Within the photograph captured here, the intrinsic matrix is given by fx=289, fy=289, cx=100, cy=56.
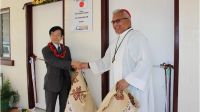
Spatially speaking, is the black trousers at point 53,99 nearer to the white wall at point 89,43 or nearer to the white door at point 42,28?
the white wall at point 89,43

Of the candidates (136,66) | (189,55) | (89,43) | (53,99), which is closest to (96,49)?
(89,43)

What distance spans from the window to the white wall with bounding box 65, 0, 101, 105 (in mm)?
1794

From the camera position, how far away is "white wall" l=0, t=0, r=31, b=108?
4.87 m

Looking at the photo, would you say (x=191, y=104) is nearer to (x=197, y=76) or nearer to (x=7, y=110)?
(x=197, y=76)

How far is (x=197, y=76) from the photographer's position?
265 centimetres

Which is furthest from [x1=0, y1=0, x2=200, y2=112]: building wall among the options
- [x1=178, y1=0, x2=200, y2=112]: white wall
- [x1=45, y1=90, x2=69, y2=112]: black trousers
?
[x1=45, y1=90, x2=69, y2=112]: black trousers

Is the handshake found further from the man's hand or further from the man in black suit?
the man's hand

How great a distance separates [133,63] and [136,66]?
11cm

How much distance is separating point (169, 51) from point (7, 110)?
3062 mm

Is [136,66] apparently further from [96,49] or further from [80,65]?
[96,49]

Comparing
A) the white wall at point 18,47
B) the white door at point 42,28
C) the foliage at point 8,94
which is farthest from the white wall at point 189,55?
the foliage at point 8,94

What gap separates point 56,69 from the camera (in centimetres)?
349

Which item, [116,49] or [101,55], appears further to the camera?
[101,55]

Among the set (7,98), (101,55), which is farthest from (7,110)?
(101,55)
